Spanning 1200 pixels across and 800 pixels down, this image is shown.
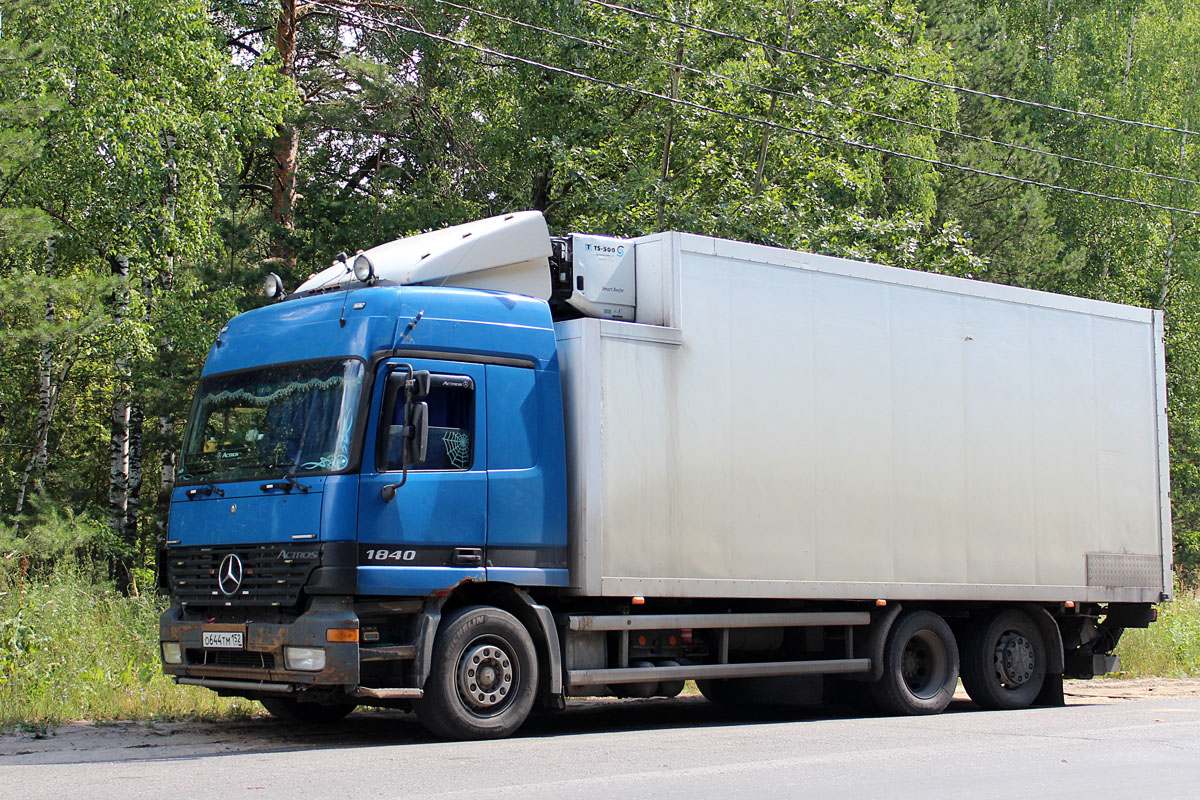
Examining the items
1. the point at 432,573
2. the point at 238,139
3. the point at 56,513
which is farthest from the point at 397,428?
the point at 238,139

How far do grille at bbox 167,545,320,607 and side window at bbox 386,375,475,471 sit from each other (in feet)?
3.59

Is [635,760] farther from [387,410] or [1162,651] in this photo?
[1162,651]

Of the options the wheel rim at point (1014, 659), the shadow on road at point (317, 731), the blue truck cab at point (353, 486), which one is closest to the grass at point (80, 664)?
the shadow on road at point (317, 731)

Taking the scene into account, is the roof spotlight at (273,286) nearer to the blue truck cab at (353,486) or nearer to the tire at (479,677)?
the blue truck cab at (353,486)

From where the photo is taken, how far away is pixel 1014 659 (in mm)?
12820

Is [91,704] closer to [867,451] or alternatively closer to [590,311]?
[590,311]

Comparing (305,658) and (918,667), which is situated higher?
(305,658)

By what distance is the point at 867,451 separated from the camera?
11531mm

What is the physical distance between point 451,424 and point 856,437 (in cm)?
383

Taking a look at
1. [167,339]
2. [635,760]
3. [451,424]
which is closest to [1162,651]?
[635,760]

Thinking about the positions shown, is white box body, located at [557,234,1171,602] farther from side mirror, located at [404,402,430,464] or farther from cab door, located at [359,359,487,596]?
side mirror, located at [404,402,430,464]

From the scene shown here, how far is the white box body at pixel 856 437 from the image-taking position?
33.2ft

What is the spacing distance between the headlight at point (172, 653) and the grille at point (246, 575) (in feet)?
1.13

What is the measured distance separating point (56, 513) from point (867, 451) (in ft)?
46.8
